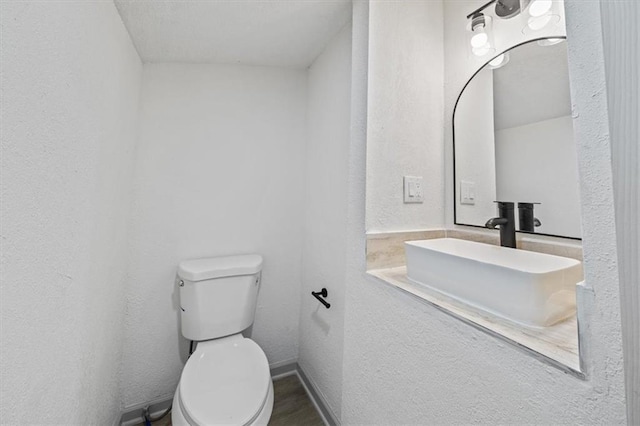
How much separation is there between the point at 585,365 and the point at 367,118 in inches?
32.7

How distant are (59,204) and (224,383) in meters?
0.88

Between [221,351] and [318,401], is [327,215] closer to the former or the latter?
[221,351]

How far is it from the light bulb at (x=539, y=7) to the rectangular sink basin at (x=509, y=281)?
2.58 feet

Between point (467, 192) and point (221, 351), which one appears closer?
point (467, 192)

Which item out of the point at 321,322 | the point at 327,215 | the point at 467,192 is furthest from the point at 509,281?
the point at 321,322

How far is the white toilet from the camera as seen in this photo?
3.00 feet

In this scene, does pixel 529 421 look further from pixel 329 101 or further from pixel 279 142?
pixel 279 142

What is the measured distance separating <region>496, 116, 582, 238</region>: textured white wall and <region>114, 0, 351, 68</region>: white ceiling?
0.90 m

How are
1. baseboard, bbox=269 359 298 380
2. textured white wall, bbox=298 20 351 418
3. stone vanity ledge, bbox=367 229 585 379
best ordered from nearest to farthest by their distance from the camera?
1. stone vanity ledge, bbox=367 229 585 379
2. textured white wall, bbox=298 20 351 418
3. baseboard, bbox=269 359 298 380

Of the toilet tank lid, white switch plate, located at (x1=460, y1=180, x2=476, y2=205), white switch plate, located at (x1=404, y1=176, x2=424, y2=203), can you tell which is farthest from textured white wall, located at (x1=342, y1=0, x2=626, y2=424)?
the toilet tank lid

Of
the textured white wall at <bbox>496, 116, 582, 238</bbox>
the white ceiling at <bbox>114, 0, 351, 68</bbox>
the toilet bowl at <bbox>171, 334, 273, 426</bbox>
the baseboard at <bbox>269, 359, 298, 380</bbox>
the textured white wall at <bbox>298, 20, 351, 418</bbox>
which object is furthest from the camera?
the baseboard at <bbox>269, 359, 298, 380</bbox>

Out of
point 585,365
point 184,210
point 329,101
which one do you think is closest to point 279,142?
point 329,101

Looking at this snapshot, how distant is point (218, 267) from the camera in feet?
4.19

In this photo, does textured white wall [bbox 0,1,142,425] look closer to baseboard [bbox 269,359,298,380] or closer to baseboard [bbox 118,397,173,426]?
baseboard [bbox 118,397,173,426]
